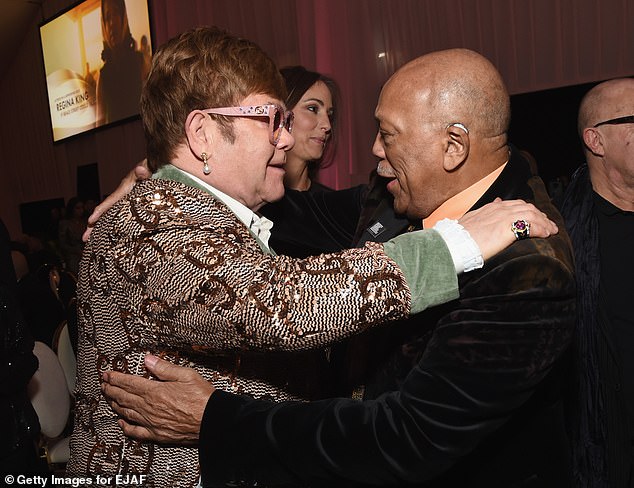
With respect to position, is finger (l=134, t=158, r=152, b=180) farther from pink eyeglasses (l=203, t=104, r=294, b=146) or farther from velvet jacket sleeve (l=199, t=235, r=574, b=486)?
velvet jacket sleeve (l=199, t=235, r=574, b=486)

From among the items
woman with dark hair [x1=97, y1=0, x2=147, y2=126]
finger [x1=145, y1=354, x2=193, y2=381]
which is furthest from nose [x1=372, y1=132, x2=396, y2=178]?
woman with dark hair [x1=97, y1=0, x2=147, y2=126]

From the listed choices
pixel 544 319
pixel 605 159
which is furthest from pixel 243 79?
pixel 605 159

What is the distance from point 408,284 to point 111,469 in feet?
2.59

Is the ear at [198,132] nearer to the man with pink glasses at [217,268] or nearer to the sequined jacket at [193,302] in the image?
the man with pink glasses at [217,268]

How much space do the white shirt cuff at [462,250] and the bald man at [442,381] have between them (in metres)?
0.06

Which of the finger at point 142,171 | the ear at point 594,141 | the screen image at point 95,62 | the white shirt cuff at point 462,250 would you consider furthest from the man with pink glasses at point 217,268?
the screen image at point 95,62

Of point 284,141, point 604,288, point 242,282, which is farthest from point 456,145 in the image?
point 604,288

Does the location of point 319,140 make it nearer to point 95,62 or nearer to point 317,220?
point 317,220

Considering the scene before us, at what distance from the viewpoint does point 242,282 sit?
113 centimetres

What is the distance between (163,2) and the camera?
805cm

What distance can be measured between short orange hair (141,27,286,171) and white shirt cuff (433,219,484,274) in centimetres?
56

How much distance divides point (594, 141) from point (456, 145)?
5.43ft

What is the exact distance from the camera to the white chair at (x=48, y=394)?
2.70 meters

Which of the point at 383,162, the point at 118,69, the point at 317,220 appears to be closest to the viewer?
the point at 383,162
